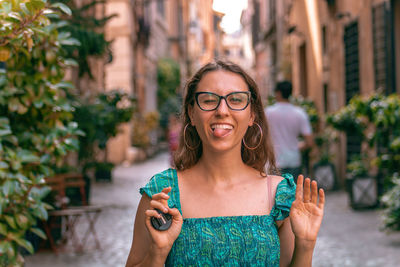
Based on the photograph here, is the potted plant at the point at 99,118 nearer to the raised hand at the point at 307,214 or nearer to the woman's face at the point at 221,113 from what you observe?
the woman's face at the point at 221,113

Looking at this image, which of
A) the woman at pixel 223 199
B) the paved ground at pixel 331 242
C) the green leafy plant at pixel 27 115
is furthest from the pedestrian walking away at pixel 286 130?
the woman at pixel 223 199

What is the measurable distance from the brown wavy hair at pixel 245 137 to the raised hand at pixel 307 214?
1.04 ft

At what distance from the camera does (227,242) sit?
7.25 feet

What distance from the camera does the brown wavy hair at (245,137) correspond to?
8.02 ft

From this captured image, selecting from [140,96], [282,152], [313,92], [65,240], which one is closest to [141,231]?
[282,152]

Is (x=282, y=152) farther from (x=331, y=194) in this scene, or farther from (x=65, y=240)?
(x=331, y=194)

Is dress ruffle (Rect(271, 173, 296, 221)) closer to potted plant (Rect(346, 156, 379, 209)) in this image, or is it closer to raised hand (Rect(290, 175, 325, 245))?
raised hand (Rect(290, 175, 325, 245))

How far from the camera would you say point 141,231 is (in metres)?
2.33

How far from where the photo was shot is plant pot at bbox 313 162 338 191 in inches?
480

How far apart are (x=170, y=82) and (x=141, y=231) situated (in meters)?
31.8

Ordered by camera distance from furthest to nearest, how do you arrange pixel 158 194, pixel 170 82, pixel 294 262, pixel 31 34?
pixel 170 82, pixel 31 34, pixel 294 262, pixel 158 194

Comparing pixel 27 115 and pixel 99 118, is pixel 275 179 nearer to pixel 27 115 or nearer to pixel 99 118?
pixel 27 115

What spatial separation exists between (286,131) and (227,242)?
4.90 meters

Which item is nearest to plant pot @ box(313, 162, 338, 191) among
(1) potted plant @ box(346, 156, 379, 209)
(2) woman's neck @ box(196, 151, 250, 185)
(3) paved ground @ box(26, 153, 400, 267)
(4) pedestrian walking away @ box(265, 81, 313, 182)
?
(3) paved ground @ box(26, 153, 400, 267)
